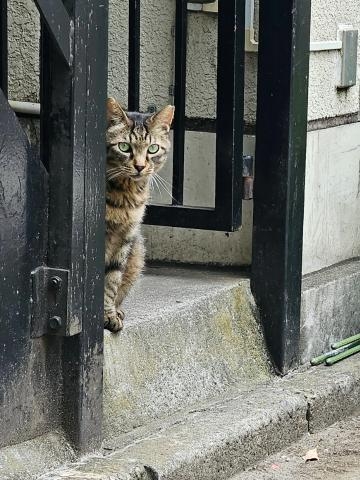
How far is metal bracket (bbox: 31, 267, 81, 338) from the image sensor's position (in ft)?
13.2

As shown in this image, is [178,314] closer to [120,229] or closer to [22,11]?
[120,229]

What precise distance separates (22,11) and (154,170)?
1.25 metres

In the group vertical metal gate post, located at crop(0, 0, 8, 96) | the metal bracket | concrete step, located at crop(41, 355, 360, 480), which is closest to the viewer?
the metal bracket

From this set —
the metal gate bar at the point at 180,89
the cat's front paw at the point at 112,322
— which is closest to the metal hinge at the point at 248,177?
the metal gate bar at the point at 180,89

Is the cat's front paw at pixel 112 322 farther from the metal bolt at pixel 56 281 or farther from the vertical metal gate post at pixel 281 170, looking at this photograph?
the vertical metal gate post at pixel 281 170

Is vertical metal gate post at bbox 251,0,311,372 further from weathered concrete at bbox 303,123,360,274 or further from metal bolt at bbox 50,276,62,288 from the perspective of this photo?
metal bolt at bbox 50,276,62,288

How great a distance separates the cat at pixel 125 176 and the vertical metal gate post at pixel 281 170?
51 cm

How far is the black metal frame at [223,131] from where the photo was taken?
5.18 m

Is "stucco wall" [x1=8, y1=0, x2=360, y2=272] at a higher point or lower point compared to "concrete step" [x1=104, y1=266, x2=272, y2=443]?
higher

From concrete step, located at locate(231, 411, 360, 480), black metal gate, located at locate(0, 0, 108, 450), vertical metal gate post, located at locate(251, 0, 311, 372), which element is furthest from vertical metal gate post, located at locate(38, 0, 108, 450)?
vertical metal gate post, located at locate(251, 0, 311, 372)

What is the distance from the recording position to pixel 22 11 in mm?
5684

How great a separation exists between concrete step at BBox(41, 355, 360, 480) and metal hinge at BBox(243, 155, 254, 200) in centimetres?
83

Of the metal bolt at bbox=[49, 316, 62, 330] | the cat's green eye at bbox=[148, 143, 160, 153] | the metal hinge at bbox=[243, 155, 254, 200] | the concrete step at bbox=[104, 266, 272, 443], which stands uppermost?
the cat's green eye at bbox=[148, 143, 160, 153]

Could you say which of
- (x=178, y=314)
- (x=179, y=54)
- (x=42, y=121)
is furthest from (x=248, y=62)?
(x=42, y=121)
